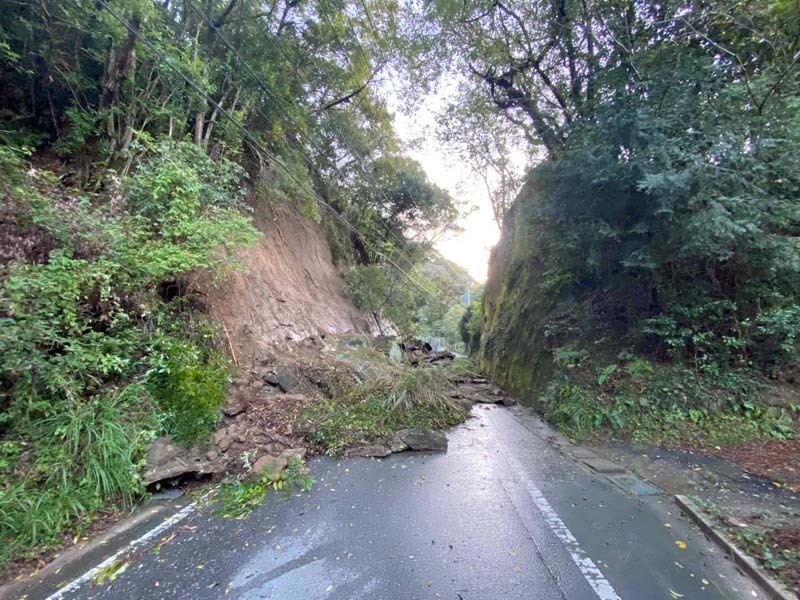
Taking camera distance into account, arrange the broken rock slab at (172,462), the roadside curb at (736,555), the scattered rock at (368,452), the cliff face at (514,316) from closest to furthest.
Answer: the roadside curb at (736,555) < the broken rock slab at (172,462) < the scattered rock at (368,452) < the cliff face at (514,316)

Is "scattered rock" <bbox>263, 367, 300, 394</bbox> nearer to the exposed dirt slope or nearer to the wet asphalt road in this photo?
the exposed dirt slope

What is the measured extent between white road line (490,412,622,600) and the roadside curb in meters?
0.97

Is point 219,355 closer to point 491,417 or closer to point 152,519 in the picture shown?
point 152,519

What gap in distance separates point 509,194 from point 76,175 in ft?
51.7

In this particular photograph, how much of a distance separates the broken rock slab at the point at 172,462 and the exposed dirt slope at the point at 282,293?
7.57 ft

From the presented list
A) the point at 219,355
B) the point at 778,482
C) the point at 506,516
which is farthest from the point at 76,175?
the point at 778,482

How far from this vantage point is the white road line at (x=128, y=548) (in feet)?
7.65

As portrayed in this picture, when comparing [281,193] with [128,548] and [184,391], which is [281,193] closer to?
[184,391]

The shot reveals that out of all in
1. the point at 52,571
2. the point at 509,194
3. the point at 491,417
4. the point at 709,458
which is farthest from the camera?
the point at 509,194

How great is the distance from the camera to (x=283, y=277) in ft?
30.6

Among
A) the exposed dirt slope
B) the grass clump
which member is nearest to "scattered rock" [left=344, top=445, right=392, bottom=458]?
the grass clump

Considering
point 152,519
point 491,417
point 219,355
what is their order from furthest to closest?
point 491,417 < point 219,355 < point 152,519

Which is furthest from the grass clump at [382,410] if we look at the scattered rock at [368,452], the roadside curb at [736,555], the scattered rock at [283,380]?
the roadside curb at [736,555]

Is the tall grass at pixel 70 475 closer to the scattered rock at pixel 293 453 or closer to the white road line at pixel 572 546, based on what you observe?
the scattered rock at pixel 293 453
